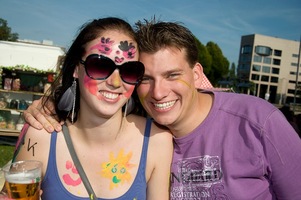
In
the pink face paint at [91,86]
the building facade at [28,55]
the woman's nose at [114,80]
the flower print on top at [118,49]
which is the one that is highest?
the building facade at [28,55]

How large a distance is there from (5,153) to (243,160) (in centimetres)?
802

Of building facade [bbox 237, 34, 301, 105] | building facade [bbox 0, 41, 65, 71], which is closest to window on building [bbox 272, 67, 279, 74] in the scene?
building facade [bbox 237, 34, 301, 105]

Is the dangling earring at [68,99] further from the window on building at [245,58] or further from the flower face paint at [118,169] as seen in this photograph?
the window on building at [245,58]

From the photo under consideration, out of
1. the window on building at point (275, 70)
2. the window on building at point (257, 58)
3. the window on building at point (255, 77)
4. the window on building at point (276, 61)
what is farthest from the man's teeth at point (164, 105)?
the window on building at point (276, 61)

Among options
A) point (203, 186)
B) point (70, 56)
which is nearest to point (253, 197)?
point (203, 186)

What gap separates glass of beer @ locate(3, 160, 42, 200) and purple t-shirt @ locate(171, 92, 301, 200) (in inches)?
41.1

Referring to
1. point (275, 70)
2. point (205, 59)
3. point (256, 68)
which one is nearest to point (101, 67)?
point (205, 59)

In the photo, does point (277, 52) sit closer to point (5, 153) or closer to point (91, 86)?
point (5, 153)

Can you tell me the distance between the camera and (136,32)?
2438 millimetres

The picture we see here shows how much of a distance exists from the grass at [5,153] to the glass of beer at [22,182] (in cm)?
632

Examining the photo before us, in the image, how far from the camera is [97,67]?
2059mm

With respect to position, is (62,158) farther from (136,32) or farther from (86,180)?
(136,32)

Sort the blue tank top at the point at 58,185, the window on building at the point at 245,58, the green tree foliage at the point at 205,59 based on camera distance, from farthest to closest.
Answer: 1. the window on building at the point at 245,58
2. the green tree foliage at the point at 205,59
3. the blue tank top at the point at 58,185

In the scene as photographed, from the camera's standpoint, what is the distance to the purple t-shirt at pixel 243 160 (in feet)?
7.02
